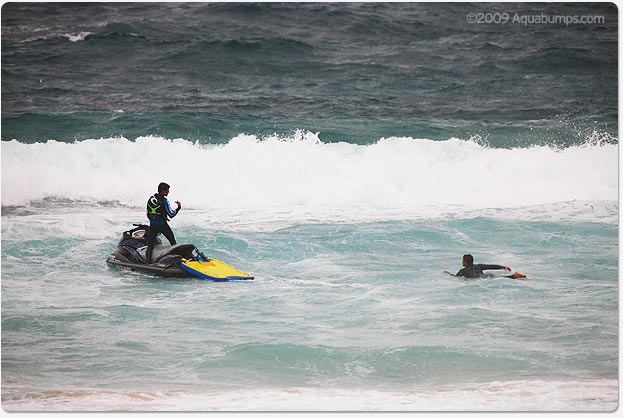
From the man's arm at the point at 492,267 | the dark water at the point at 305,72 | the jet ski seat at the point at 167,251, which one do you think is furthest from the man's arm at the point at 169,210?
the man's arm at the point at 492,267

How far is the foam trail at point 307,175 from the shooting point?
7.85m

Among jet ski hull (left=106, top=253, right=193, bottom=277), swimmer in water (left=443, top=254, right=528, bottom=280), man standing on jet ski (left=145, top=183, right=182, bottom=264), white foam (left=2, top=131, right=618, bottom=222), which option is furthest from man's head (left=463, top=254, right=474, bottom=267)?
man standing on jet ski (left=145, top=183, right=182, bottom=264)

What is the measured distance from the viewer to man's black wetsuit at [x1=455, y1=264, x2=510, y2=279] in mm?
7469

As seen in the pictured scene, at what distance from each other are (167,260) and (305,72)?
227cm

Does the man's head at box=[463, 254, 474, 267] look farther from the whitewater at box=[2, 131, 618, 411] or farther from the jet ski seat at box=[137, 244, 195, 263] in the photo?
the jet ski seat at box=[137, 244, 195, 263]

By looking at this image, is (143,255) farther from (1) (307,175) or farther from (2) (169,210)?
(1) (307,175)

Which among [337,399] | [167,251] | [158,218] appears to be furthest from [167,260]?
[337,399]

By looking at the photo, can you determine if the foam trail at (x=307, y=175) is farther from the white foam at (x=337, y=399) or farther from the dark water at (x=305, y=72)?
the white foam at (x=337, y=399)

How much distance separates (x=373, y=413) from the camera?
648 centimetres

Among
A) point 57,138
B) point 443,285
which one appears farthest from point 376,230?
point 57,138

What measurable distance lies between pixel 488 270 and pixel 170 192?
2.88 meters

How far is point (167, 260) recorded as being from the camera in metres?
7.60

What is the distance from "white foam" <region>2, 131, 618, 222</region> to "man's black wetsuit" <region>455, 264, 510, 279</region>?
0.69m

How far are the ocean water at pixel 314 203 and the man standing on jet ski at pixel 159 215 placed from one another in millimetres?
231
